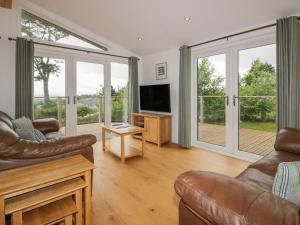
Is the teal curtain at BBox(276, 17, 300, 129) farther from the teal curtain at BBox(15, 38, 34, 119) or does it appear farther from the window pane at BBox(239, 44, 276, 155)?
the teal curtain at BBox(15, 38, 34, 119)

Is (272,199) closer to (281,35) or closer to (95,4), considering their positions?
(281,35)

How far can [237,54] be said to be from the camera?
11.0 ft

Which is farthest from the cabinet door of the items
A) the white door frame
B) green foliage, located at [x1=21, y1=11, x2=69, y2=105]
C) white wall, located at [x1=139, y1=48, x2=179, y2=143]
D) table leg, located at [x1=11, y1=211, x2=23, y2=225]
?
table leg, located at [x1=11, y1=211, x2=23, y2=225]

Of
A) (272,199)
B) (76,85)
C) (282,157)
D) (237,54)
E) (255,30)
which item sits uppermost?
(255,30)

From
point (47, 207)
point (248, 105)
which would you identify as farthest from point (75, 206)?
point (248, 105)

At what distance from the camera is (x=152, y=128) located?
14.3 feet

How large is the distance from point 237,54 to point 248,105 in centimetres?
92

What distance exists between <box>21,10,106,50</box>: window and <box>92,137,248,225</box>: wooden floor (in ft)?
8.01

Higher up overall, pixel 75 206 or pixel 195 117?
pixel 195 117

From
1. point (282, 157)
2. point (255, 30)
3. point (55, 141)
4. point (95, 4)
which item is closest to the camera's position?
point (55, 141)

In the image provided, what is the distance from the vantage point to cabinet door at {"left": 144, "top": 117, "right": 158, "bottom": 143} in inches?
168

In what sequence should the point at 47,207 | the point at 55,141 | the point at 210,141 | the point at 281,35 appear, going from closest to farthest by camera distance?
the point at 47,207
the point at 55,141
the point at 281,35
the point at 210,141

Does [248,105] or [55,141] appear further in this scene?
[248,105]

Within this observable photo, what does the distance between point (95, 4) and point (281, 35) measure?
2.94m
